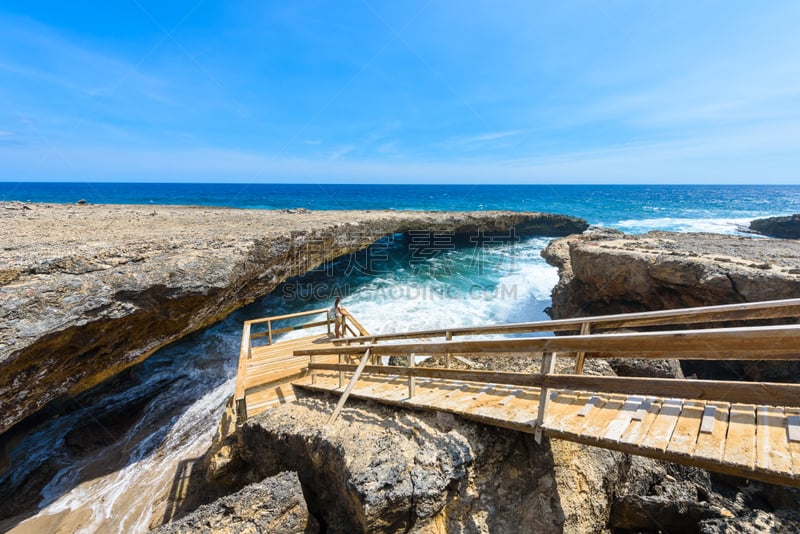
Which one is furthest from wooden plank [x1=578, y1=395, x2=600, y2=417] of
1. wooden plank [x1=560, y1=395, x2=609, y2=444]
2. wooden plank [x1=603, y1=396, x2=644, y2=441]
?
wooden plank [x1=603, y1=396, x2=644, y2=441]

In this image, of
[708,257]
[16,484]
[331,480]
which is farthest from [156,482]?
[708,257]

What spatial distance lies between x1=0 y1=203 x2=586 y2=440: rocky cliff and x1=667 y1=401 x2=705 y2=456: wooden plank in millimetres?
8625

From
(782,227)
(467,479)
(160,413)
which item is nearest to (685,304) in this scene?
(467,479)

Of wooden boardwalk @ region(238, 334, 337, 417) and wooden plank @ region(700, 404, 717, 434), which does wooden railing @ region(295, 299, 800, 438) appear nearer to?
wooden plank @ region(700, 404, 717, 434)

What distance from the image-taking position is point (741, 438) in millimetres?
2299

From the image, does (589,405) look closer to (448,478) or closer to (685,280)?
(448,478)

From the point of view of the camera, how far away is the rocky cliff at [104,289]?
220 inches

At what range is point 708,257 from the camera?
1053 cm

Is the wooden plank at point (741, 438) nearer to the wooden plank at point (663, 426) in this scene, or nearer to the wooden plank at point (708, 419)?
the wooden plank at point (708, 419)

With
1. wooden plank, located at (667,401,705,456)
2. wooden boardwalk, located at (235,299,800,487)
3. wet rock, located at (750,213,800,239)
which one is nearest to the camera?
wooden boardwalk, located at (235,299,800,487)

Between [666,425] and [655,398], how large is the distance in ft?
1.87

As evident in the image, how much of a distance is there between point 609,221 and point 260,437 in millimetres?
51739

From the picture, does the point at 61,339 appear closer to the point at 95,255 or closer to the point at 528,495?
the point at 95,255

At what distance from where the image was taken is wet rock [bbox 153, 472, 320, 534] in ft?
10.2
